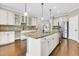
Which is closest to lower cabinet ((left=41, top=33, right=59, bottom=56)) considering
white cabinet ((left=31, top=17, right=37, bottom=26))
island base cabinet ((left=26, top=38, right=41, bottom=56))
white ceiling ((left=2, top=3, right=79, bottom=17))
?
island base cabinet ((left=26, top=38, right=41, bottom=56))

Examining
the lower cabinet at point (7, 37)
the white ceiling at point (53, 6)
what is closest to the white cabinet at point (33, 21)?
the white ceiling at point (53, 6)

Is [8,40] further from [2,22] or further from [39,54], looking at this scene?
[39,54]

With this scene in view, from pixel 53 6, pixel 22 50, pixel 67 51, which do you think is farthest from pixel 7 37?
pixel 67 51

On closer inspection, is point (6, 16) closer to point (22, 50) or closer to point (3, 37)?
point (3, 37)

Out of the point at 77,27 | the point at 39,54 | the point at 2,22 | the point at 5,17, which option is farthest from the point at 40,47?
the point at 77,27

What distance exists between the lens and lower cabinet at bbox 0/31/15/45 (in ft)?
15.3

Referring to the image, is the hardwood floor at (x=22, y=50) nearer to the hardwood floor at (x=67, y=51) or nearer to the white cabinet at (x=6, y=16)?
the hardwood floor at (x=67, y=51)

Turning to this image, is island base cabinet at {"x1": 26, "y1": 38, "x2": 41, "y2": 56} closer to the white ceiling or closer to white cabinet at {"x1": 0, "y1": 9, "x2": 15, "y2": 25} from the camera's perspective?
white cabinet at {"x1": 0, "y1": 9, "x2": 15, "y2": 25}

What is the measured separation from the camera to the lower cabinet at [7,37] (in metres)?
4.65

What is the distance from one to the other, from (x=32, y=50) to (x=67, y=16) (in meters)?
3.72

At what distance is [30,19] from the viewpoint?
11.9ft

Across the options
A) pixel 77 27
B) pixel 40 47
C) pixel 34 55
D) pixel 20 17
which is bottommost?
pixel 34 55

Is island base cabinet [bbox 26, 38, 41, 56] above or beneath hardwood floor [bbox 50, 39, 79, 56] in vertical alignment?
above

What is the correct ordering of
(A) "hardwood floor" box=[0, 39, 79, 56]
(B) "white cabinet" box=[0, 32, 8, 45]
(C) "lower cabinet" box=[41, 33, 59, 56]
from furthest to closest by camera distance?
(B) "white cabinet" box=[0, 32, 8, 45] → (A) "hardwood floor" box=[0, 39, 79, 56] → (C) "lower cabinet" box=[41, 33, 59, 56]
